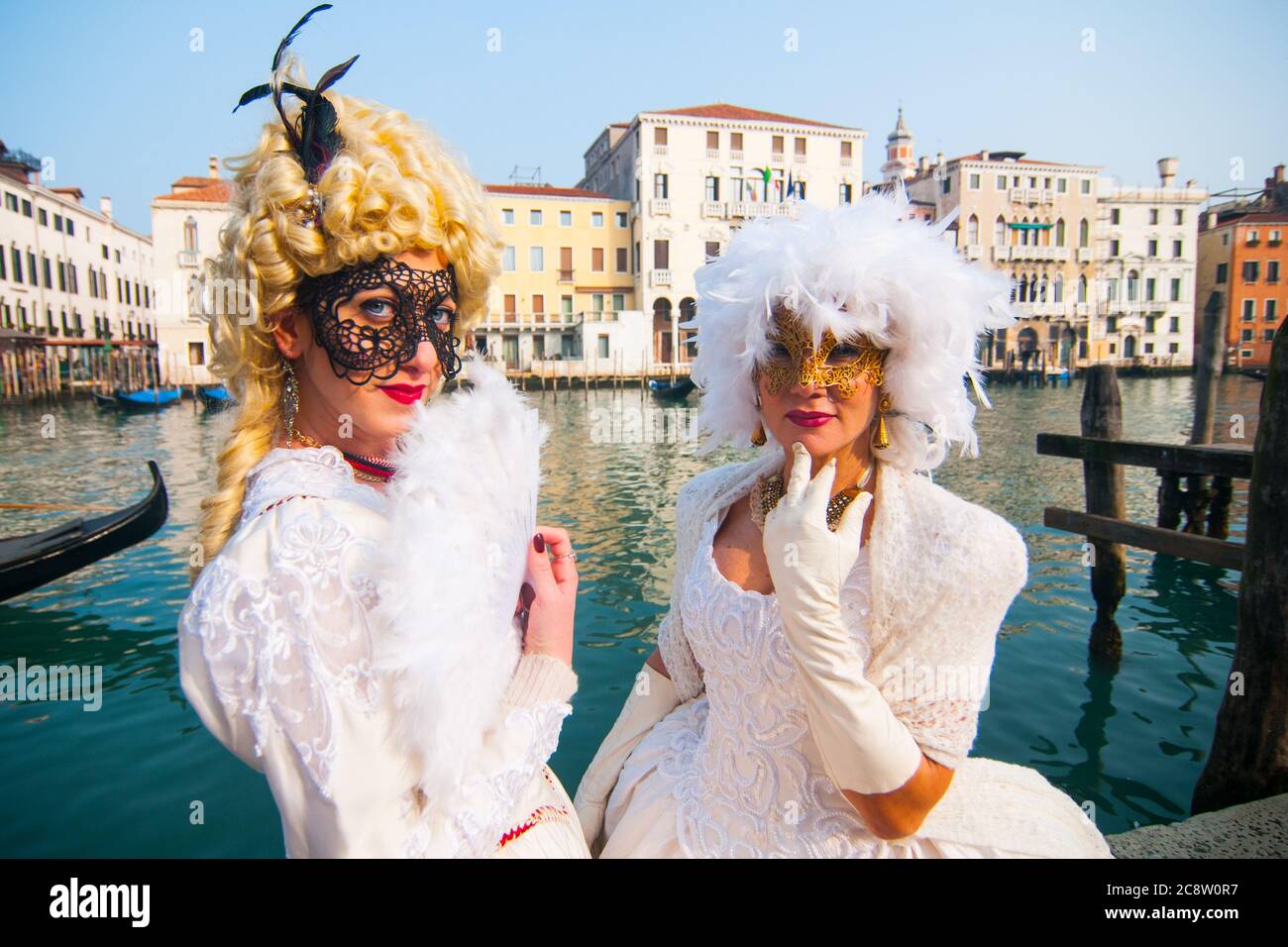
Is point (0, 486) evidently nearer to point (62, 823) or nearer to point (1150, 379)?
point (62, 823)

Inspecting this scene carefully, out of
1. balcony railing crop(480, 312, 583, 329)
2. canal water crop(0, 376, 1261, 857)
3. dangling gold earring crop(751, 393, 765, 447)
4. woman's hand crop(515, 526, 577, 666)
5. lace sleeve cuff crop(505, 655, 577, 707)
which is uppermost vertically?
balcony railing crop(480, 312, 583, 329)

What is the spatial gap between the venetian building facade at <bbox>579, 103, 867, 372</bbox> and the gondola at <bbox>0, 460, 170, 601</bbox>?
32297 mm

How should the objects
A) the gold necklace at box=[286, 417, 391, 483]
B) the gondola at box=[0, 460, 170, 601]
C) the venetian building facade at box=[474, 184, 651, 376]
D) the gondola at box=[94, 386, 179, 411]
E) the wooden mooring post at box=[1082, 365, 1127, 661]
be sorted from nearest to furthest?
the gold necklace at box=[286, 417, 391, 483]
the wooden mooring post at box=[1082, 365, 1127, 661]
the gondola at box=[0, 460, 170, 601]
the gondola at box=[94, 386, 179, 411]
the venetian building facade at box=[474, 184, 651, 376]

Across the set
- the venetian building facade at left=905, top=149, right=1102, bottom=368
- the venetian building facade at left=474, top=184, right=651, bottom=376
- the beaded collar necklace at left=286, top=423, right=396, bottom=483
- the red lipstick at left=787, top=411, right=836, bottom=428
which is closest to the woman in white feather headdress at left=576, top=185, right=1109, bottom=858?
the red lipstick at left=787, top=411, right=836, bottom=428

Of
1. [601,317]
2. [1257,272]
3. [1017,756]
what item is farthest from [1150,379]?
[1017,756]

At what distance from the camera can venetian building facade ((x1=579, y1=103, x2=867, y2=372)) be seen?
130 feet

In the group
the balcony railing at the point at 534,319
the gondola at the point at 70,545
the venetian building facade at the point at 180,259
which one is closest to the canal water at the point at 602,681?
the gondola at the point at 70,545

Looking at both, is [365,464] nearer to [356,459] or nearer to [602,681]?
[356,459]

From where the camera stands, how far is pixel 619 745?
2.11 m

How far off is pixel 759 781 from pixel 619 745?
51cm

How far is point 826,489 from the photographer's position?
60.8 inches

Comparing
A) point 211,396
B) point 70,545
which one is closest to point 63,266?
point 211,396

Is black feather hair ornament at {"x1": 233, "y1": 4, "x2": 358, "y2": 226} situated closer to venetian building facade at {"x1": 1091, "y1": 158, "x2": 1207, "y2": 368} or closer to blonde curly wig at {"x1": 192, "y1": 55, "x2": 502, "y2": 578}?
blonde curly wig at {"x1": 192, "y1": 55, "x2": 502, "y2": 578}

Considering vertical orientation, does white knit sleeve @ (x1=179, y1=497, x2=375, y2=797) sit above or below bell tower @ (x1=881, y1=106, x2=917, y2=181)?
below
